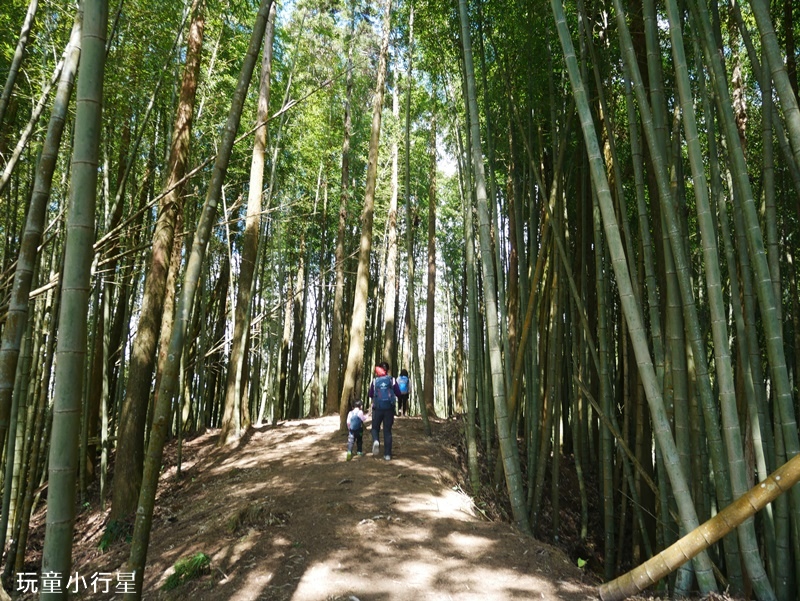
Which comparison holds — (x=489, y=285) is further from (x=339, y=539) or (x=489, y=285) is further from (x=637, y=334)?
(x=339, y=539)

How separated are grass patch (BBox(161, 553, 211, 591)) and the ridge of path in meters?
0.06

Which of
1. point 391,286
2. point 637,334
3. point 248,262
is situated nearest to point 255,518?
point 637,334

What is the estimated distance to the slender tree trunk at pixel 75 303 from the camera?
1299 millimetres

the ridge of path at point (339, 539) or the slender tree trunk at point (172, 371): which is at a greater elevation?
the slender tree trunk at point (172, 371)

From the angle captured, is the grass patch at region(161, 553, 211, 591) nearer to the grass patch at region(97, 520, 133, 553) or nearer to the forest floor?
the forest floor

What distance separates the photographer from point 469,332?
181 inches

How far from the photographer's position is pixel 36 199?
2.11m

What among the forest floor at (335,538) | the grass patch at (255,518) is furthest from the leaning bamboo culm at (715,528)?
the grass patch at (255,518)

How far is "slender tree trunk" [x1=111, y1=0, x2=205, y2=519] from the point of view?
194 inches

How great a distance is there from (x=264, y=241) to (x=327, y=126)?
3.17 meters

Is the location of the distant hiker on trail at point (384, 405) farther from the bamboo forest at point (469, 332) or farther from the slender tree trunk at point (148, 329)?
the slender tree trunk at point (148, 329)

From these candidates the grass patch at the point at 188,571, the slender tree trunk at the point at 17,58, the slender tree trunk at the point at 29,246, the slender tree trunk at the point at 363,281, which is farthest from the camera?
the slender tree trunk at the point at 363,281

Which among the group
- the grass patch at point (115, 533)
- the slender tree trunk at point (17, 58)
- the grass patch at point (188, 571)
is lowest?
the grass patch at point (115, 533)

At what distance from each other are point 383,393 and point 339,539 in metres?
2.06
